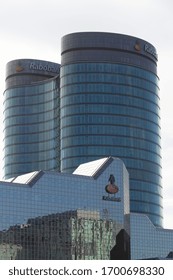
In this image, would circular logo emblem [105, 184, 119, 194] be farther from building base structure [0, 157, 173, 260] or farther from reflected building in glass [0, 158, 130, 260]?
reflected building in glass [0, 158, 130, 260]

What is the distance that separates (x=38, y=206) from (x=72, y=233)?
1182cm

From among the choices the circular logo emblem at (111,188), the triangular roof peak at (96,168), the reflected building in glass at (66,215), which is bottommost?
the reflected building in glass at (66,215)

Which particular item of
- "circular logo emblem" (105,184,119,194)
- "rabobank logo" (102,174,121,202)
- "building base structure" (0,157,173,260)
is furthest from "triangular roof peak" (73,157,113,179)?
"circular logo emblem" (105,184,119,194)

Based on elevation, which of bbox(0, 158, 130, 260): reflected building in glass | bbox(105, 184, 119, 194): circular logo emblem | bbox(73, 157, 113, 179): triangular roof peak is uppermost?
bbox(73, 157, 113, 179): triangular roof peak

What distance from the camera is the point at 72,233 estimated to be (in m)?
180

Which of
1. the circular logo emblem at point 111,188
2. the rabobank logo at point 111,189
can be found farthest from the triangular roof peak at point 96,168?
the circular logo emblem at point 111,188

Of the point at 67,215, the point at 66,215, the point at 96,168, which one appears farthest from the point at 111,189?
the point at 66,215

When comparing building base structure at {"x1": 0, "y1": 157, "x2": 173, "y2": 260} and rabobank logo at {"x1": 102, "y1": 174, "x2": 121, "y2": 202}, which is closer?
building base structure at {"x1": 0, "y1": 157, "x2": 173, "y2": 260}

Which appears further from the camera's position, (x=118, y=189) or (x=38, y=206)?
(x=118, y=189)

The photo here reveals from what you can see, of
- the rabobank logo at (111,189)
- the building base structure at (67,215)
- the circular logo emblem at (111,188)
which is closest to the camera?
the building base structure at (67,215)

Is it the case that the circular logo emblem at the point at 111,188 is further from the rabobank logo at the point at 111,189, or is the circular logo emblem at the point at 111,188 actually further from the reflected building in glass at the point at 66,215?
the reflected building in glass at the point at 66,215
